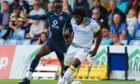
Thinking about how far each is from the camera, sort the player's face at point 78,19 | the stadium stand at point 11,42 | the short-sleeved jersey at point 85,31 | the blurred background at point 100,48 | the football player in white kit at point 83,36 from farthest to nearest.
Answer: the stadium stand at point 11,42 → the blurred background at point 100,48 → the short-sleeved jersey at point 85,31 → the football player in white kit at point 83,36 → the player's face at point 78,19

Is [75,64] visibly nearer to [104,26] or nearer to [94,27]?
[94,27]

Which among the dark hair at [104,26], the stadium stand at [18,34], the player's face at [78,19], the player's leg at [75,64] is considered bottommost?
the player's leg at [75,64]

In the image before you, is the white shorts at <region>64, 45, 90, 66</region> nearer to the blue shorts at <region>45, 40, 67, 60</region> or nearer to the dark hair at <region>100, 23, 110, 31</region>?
the blue shorts at <region>45, 40, 67, 60</region>

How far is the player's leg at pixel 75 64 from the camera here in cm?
1248

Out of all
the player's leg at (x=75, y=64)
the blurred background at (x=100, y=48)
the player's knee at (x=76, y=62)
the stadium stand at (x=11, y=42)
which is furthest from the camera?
the stadium stand at (x=11, y=42)

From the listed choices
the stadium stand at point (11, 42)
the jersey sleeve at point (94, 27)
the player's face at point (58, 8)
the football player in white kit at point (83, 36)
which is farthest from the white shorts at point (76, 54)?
the stadium stand at point (11, 42)

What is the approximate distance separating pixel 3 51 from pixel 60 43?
490 cm

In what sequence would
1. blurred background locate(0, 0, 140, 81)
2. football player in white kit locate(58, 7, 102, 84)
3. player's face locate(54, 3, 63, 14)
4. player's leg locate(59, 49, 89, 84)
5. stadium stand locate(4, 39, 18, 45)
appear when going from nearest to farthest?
player's leg locate(59, 49, 89, 84), football player in white kit locate(58, 7, 102, 84), player's face locate(54, 3, 63, 14), blurred background locate(0, 0, 140, 81), stadium stand locate(4, 39, 18, 45)

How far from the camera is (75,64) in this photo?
41.3 feet

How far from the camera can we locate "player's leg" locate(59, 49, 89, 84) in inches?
491

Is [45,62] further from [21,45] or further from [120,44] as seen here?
[120,44]

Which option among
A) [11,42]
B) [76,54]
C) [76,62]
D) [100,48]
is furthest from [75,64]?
[11,42]

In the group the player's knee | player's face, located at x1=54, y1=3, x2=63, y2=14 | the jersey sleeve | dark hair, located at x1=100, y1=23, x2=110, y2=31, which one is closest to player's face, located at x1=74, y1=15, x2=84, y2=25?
the jersey sleeve

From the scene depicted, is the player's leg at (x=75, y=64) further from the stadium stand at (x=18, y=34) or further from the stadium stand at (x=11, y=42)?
the stadium stand at (x=18, y=34)
